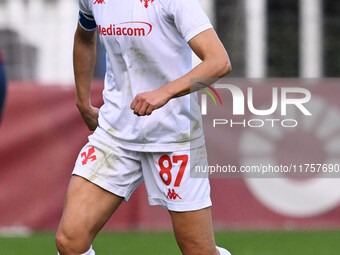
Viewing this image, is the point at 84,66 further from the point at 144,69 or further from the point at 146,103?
the point at 146,103

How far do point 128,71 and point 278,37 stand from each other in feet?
32.6

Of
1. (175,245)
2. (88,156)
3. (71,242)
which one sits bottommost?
(175,245)

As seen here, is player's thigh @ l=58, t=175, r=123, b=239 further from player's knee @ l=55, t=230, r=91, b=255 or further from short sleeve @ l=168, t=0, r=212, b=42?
short sleeve @ l=168, t=0, r=212, b=42

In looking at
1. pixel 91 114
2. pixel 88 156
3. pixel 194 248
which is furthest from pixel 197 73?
pixel 91 114

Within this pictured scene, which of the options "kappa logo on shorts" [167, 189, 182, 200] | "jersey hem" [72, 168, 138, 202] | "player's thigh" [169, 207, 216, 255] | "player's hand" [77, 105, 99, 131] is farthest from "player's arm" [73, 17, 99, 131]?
"player's thigh" [169, 207, 216, 255]

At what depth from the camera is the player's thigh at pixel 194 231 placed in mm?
4875

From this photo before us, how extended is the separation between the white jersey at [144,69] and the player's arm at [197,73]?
16 centimetres

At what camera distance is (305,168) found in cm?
1000

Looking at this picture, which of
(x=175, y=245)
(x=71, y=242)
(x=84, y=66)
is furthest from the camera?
(x=175, y=245)

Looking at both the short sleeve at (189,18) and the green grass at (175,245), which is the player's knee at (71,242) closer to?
the short sleeve at (189,18)

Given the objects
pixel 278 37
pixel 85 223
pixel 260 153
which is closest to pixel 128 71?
pixel 85 223

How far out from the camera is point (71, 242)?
4711mm

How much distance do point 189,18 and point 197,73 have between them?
28 cm

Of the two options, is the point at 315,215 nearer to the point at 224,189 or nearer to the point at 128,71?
the point at 224,189
